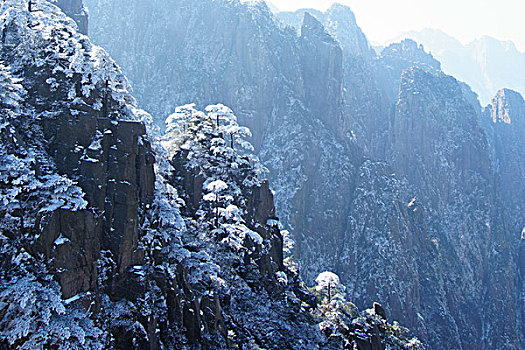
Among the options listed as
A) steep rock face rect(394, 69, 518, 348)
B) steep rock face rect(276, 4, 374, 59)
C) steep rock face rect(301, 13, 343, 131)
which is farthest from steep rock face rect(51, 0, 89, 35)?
steep rock face rect(276, 4, 374, 59)

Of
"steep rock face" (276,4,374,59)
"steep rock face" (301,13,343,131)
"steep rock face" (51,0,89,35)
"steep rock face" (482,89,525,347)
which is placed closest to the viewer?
"steep rock face" (51,0,89,35)

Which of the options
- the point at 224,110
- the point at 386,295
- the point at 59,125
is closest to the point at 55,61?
the point at 59,125

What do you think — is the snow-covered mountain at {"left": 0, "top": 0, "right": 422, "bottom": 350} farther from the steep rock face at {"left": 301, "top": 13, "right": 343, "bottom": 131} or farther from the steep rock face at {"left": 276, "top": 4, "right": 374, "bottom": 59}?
the steep rock face at {"left": 276, "top": 4, "right": 374, "bottom": 59}

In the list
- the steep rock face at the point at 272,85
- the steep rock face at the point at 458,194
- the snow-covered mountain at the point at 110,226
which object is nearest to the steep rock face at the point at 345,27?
the steep rock face at the point at 458,194

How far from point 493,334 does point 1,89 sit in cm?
11165

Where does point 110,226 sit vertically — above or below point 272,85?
below

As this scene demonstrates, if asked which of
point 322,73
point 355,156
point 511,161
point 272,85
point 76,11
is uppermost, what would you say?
point 322,73

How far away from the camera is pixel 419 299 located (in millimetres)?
97562

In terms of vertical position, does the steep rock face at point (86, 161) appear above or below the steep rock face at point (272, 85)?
below

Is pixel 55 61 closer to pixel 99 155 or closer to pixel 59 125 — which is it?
pixel 59 125

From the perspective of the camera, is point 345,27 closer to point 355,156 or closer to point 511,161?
point 511,161

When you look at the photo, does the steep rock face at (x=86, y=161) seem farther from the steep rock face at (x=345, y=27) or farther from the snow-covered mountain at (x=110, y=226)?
the steep rock face at (x=345, y=27)

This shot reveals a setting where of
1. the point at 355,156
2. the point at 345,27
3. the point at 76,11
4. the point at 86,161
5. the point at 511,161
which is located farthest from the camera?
the point at 345,27

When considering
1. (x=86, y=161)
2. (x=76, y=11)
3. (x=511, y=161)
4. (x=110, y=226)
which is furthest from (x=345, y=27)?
(x=110, y=226)
